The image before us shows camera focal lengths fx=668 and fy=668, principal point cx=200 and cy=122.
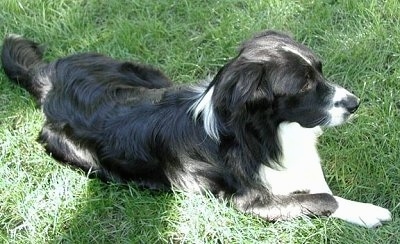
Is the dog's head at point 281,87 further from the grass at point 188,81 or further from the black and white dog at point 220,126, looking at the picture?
the grass at point 188,81

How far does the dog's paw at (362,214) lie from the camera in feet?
10.6

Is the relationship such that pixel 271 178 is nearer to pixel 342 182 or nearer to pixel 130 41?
pixel 342 182

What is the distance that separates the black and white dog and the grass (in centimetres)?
10

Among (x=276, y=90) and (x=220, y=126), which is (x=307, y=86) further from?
(x=220, y=126)

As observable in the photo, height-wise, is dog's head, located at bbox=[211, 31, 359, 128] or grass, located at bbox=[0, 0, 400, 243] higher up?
dog's head, located at bbox=[211, 31, 359, 128]

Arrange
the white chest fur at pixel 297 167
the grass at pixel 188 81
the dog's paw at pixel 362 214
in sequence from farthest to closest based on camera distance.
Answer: the grass at pixel 188 81 < the dog's paw at pixel 362 214 < the white chest fur at pixel 297 167

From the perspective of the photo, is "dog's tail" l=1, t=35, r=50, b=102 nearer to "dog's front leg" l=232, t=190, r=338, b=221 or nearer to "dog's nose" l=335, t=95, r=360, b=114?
"dog's front leg" l=232, t=190, r=338, b=221

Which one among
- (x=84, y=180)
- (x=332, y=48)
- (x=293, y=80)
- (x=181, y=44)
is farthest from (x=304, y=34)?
(x=84, y=180)

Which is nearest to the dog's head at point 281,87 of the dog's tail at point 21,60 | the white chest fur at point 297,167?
the white chest fur at point 297,167

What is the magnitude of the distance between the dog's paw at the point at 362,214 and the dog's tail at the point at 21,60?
5.94 ft

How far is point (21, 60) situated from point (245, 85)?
169cm

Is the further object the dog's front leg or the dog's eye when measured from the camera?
the dog's front leg

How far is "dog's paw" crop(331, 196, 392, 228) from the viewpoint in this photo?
10.6 ft

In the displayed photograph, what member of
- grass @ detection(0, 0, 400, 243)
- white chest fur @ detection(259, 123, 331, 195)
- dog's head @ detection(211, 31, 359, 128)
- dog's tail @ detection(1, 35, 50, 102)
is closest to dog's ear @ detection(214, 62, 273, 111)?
dog's head @ detection(211, 31, 359, 128)
